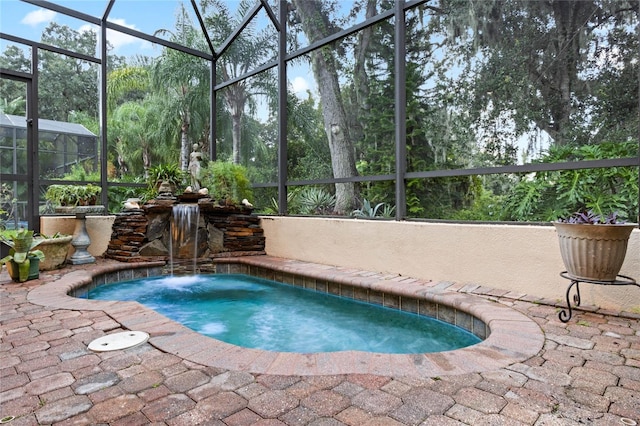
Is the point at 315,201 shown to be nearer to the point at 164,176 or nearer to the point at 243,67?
the point at 164,176

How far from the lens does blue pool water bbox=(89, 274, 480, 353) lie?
2.86 m

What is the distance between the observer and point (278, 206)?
6.24m

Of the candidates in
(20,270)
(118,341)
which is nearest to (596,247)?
(118,341)

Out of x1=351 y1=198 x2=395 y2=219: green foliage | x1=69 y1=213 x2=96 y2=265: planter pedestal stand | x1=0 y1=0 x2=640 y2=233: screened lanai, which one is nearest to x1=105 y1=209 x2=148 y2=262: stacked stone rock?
x1=69 y1=213 x2=96 y2=265: planter pedestal stand

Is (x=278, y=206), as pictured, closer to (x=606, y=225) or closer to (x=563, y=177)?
(x=563, y=177)

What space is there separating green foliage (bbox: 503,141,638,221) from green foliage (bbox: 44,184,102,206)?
5.95 m

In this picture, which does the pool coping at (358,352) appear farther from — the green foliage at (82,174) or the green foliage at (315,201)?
the green foliage at (82,174)

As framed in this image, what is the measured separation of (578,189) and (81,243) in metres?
6.32

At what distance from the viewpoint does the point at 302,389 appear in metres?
1.61

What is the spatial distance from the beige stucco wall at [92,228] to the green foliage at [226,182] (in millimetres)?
1616

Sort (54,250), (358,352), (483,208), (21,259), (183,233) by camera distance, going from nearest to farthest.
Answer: (358,352), (21,259), (483,208), (54,250), (183,233)

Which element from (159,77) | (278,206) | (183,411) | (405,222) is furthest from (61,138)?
(183,411)

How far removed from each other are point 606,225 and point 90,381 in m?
3.22

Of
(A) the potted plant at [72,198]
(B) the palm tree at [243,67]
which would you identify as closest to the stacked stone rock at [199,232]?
(A) the potted plant at [72,198]
